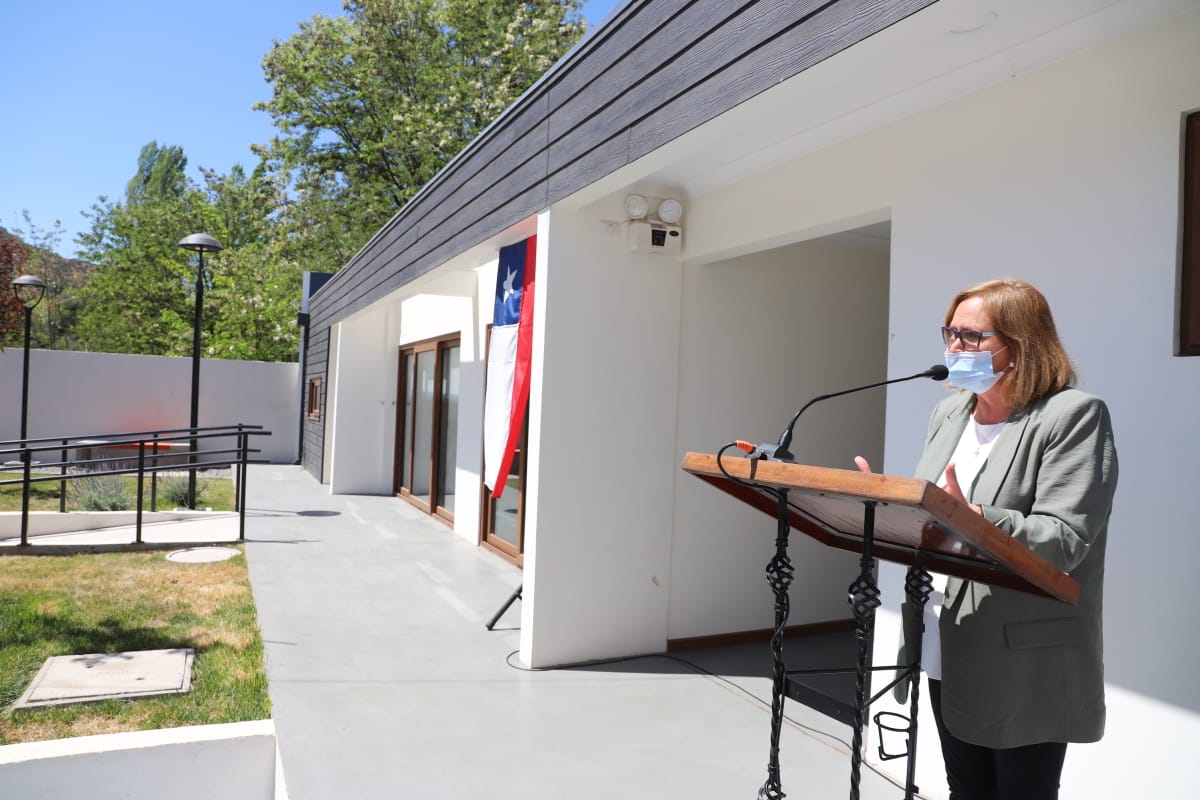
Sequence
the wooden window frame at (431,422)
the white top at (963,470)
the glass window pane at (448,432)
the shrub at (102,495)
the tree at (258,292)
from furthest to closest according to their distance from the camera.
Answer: the tree at (258,292) < the wooden window frame at (431,422) < the glass window pane at (448,432) < the shrub at (102,495) < the white top at (963,470)

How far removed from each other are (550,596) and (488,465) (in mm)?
1044

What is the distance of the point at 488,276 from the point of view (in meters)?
7.76

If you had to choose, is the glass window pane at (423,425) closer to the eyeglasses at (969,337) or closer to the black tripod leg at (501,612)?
the black tripod leg at (501,612)

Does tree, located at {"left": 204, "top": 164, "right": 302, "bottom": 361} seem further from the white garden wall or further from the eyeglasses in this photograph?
the eyeglasses

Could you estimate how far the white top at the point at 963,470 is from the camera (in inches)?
67.1

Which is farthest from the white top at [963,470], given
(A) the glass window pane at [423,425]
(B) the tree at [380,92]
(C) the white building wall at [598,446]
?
(B) the tree at [380,92]

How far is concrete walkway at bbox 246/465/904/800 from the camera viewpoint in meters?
3.01

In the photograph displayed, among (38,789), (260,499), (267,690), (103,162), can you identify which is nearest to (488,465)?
(267,690)

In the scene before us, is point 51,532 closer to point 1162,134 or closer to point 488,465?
point 488,465

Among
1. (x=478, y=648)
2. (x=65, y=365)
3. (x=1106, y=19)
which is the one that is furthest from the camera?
(x=65, y=365)

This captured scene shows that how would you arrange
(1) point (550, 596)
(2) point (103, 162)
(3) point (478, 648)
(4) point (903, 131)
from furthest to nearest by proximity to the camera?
(2) point (103, 162) < (3) point (478, 648) < (1) point (550, 596) < (4) point (903, 131)

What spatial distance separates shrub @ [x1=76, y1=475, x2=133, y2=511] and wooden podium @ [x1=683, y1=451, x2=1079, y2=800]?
846 centimetres

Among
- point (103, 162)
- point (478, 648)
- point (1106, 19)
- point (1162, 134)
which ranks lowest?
point (478, 648)

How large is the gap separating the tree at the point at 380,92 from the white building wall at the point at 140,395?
4.15 meters
